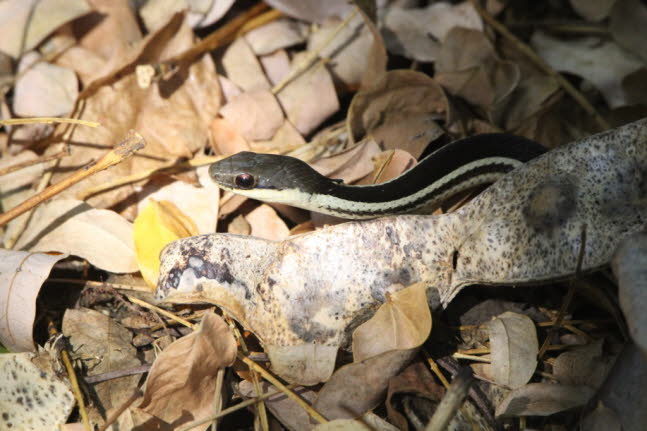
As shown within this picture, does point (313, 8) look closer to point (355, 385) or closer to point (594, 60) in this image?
point (594, 60)

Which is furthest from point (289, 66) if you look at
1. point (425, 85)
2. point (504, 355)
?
point (504, 355)

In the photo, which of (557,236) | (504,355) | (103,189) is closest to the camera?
(557,236)

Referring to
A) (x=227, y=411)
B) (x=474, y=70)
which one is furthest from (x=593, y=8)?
(x=227, y=411)

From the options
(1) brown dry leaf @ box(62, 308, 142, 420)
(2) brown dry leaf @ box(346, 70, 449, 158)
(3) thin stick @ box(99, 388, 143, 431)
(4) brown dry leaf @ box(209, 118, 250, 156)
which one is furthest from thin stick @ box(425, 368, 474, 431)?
(4) brown dry leaf @ box(209, 118, 250, 156)

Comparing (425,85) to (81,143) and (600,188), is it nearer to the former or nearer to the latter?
(600,188)

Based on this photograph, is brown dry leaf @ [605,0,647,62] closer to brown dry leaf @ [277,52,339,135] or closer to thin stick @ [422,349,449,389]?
brown dry leaf @ [277,52,339,135]
